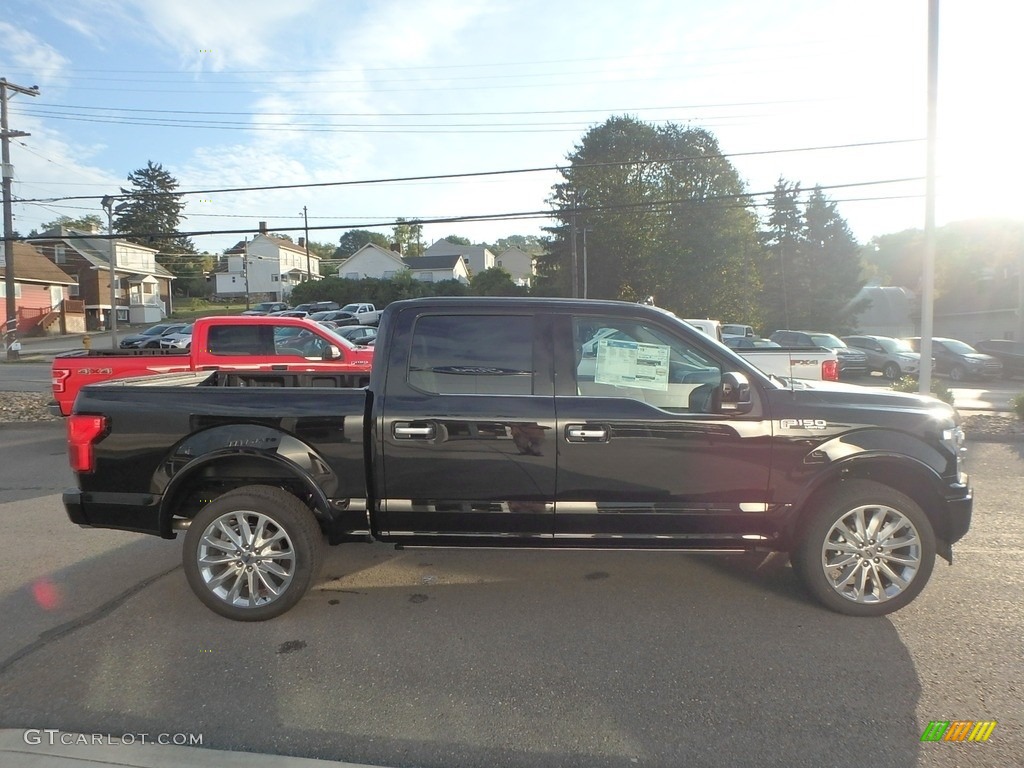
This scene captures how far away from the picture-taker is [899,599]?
13.7ft

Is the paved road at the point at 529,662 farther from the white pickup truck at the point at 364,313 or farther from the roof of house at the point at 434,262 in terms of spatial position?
the roof of house at the point at 434,262

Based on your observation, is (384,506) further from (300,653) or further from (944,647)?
(944,647)

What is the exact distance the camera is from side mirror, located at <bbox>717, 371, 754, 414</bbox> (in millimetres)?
3984

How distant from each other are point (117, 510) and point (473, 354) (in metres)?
2.40

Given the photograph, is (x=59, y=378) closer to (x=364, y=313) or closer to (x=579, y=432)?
(x=579, y=432)

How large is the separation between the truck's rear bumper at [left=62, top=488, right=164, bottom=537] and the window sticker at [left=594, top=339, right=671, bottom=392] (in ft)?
9.45

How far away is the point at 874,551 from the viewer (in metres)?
4.16

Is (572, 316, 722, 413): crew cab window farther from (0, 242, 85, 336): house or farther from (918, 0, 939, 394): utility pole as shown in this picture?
(0, 242, 85, 336): house

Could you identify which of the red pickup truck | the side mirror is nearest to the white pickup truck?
the red pickup truck

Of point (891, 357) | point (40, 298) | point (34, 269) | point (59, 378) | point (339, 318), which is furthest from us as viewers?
point (40, 298)

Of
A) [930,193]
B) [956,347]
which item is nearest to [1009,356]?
[956,347]

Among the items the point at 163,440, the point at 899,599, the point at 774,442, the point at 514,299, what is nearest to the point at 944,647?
the point at 899,599

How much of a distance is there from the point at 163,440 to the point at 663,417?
9.90 feet

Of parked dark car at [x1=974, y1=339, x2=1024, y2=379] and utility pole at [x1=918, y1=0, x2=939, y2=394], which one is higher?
utility pole at [x1=918, y1=0, x2=939, y2=394]
